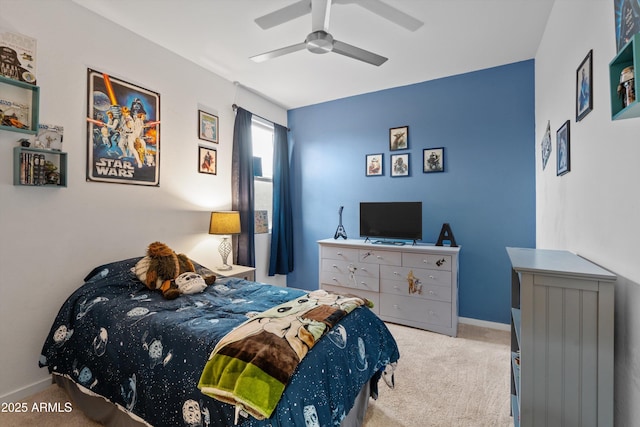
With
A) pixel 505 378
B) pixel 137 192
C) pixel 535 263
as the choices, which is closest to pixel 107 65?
pixel 137 192

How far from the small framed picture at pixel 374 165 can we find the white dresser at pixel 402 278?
3.20ft

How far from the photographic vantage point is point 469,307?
326 centimetres

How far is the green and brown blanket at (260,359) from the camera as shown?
1.09 m

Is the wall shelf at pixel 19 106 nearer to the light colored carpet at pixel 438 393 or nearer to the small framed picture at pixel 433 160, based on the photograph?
the light colored carpet at pixel 438 393

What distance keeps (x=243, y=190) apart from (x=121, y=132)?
1.39m

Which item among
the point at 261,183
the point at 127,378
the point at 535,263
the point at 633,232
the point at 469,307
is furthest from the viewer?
the point at 261,183

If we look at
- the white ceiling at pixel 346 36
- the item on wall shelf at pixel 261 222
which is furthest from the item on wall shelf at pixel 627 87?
the item on wall shelf at pixel 261 222

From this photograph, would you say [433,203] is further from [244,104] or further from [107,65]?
[107,65]

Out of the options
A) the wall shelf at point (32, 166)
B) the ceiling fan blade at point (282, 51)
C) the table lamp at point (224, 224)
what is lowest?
the table lamp at point (224, 224)

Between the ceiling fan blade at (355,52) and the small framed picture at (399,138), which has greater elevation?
the ceiling fan blade at (355,52)

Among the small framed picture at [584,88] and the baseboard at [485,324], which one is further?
the baseboard at [485,324]

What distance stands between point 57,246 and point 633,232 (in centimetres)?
315

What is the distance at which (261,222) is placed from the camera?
160 inches

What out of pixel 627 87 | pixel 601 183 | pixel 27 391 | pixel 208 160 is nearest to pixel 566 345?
pixel 601 183
